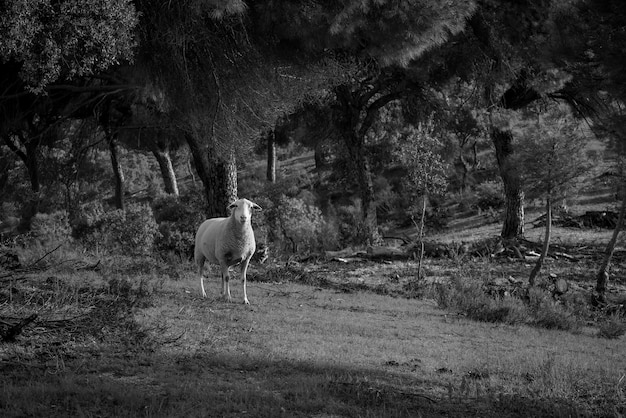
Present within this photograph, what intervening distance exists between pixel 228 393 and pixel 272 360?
1876 millimetres

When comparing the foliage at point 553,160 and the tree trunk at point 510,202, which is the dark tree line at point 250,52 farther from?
the tree trunk at point 510,202

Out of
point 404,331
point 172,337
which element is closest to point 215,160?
point 404,331

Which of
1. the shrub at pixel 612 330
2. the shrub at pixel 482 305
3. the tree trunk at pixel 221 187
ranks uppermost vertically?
the tree trunk at pixel 221 187

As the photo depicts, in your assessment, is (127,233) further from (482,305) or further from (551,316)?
(551,316)

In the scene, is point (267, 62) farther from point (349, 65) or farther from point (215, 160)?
point (215, 160)

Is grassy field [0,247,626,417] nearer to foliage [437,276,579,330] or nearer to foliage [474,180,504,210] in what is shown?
foliage [437,276,579,330]

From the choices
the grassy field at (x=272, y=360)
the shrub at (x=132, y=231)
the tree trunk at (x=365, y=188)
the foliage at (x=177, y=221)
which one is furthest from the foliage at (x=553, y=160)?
the shrub at (x=132, y=231)

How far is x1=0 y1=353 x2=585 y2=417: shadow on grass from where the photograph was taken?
662 centimetres

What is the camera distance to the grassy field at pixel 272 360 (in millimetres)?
7000

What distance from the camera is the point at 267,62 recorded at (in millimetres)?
13547

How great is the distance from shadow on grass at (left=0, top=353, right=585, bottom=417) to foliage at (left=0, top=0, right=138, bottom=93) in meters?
4.13

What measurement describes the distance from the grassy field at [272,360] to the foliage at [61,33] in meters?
3.32

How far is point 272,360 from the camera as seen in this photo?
29.9 ft

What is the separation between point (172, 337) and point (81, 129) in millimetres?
10783
